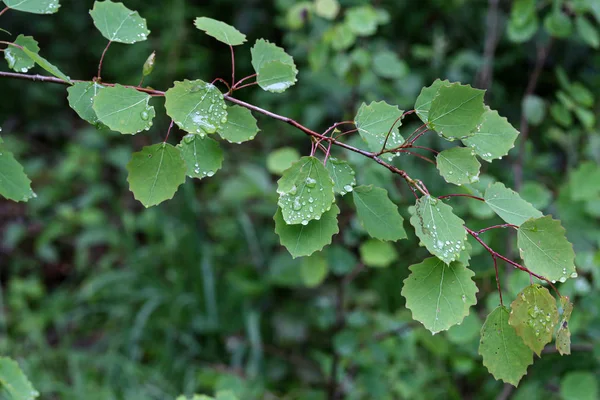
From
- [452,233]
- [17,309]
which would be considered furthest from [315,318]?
[452,233]

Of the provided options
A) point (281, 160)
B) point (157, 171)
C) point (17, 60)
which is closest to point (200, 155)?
point (157, 171)

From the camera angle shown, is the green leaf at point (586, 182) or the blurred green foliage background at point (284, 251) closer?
the green leaf at point (586, 182)

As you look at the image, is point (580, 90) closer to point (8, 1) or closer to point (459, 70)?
point (459, 70)

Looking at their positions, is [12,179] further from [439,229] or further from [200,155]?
[439,229]

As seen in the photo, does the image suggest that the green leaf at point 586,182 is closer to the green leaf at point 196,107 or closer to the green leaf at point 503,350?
the green leaf at point 503,350

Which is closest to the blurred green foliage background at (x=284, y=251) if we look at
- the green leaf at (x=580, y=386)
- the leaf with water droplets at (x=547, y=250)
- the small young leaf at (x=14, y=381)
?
the green leaf at (x=580, y=386)

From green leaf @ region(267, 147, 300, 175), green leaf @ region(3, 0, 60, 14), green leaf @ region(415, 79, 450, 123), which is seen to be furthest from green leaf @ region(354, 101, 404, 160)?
green leaf @ region(267, 147, 300, 175)
